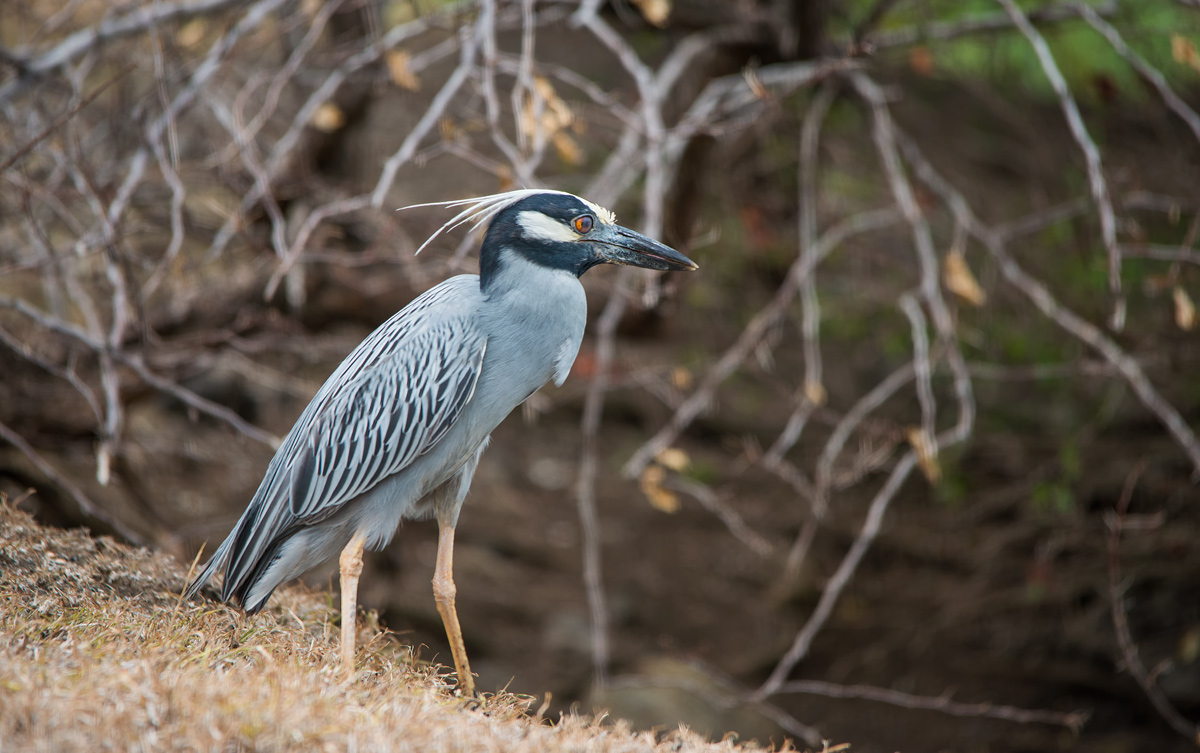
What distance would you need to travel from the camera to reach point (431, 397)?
347 centimetres

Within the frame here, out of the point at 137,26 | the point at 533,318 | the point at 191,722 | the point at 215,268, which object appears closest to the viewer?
the point at 191,722

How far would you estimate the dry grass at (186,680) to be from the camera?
2.32 m

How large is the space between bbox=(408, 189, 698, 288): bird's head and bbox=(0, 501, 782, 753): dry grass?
150cm

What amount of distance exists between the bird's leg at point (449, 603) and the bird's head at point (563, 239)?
1057 mm

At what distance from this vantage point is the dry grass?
7.61 feet

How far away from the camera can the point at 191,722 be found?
233cm

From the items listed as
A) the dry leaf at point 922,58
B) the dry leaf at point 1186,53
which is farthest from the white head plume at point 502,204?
the dry leaf at point 922,58

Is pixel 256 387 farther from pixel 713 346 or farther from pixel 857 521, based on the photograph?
pixel 857 521

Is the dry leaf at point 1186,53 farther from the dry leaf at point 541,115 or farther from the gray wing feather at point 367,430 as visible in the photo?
the gray wing feather at point 367,430

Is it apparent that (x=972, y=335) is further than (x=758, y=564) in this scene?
No

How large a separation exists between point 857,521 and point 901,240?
244 cm

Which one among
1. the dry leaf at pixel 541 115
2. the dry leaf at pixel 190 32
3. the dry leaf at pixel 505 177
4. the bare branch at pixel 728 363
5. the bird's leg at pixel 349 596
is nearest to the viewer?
the bird's leg at pixel 349 596

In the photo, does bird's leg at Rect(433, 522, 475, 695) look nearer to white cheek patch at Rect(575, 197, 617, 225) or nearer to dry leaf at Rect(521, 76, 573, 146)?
white cheek patch at Rect(575, 197, 617, 225)

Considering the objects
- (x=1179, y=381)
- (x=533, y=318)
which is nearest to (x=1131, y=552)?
(x=1179, y=381)
